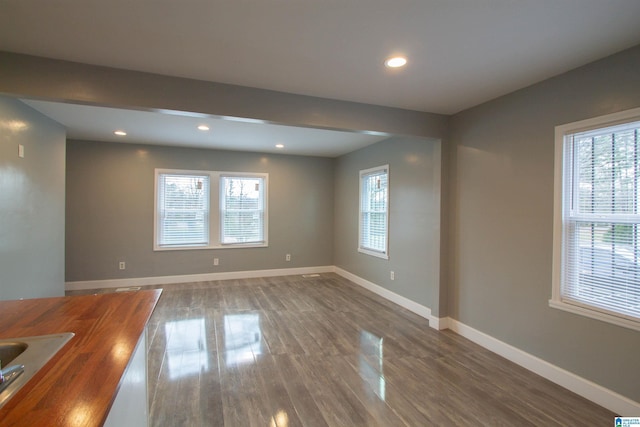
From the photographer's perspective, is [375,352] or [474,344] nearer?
[375,352]

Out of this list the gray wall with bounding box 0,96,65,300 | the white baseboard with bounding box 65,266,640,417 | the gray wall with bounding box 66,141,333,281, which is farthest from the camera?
the gray wall with bounding box 66,141,333,281

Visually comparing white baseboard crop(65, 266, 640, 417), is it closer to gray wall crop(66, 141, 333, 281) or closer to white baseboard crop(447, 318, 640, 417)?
white baseboard crop(447, 318, 640, 417)

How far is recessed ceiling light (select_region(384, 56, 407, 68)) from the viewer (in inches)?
89.6

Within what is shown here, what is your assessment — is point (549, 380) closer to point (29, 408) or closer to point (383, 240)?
point (383, 240)

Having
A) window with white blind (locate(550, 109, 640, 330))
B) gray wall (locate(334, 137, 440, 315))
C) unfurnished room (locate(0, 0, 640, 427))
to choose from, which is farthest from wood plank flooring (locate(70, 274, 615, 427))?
window with white blind (locate(550, 109, 640, 330))

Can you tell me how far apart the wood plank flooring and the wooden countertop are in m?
1.00

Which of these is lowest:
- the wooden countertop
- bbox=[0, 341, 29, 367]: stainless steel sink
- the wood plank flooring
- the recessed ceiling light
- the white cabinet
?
the wood plank flooring

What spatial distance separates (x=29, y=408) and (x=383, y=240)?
4591 millimetres

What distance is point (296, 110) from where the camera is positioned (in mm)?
2996

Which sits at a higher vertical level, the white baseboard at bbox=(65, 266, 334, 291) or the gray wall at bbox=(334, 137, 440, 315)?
the gray wall at bbox=(334, 137, 440, 315)

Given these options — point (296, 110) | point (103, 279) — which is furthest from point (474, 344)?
point (103, 279)

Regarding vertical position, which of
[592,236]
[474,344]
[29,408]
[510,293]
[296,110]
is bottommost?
[474,344]

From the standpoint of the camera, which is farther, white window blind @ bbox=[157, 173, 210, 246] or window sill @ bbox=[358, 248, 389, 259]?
white window blind @ bbox=[157, 173, 210, 246]

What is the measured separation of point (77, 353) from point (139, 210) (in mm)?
4913
